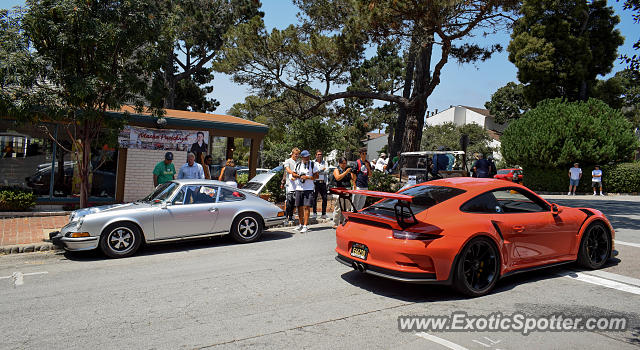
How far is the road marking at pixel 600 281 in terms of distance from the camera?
223 inches

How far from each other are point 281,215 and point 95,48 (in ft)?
16.2

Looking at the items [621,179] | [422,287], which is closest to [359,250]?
[422,287]

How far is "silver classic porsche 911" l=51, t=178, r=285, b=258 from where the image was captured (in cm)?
739

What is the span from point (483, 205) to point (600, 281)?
203 cm

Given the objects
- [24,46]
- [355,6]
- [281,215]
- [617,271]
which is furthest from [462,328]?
[355,6]

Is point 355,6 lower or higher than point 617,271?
higher

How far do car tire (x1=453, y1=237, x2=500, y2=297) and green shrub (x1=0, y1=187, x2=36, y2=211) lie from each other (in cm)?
1142

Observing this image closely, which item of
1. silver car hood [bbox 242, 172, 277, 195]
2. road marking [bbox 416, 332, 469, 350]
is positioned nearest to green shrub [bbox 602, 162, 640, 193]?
silver car hood [bbox 242, 172, 277, 195]

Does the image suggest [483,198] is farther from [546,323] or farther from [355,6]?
[355,6]

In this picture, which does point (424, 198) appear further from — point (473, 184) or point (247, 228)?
point (247, 228)

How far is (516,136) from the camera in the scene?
27.0m

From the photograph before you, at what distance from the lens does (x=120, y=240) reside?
24.9ft

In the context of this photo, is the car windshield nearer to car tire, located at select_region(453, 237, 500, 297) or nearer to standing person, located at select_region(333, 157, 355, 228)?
standing person, located at select_region(333, 157, 355, 228)

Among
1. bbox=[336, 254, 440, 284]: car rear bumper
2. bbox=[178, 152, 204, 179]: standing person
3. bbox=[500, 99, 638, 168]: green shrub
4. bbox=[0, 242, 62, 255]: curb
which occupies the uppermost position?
bbox=[500, 99, 638, 168]: green shrub
